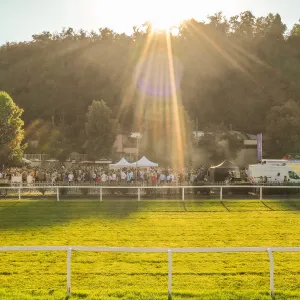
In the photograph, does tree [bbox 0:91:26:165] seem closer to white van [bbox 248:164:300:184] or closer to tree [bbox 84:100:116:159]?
tree [bbox 84:100:116:159]

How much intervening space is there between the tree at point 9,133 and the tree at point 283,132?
40.5m

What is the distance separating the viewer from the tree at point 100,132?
72.7 meters

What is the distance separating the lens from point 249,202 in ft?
82.4

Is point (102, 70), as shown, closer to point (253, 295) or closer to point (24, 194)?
point (24, 194)

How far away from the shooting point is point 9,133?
167 ft

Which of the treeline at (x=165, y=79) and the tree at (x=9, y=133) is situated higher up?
the treeline at (x=165, y=79)

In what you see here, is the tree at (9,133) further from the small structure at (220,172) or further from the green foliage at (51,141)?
the green foliage at (51,141)

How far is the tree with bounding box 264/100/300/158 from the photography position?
71125mm

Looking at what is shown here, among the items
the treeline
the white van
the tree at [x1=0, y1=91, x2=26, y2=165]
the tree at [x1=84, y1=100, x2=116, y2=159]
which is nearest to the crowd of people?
the white van

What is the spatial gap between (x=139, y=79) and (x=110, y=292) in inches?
3586

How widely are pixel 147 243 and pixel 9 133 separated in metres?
39.4

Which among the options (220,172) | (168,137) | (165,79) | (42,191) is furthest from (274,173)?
(165,79)

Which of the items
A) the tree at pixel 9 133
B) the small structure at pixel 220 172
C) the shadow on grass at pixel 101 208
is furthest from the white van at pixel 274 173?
the tree at pixel 9 133

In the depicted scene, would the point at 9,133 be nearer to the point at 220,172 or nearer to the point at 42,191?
the point at 42,191
